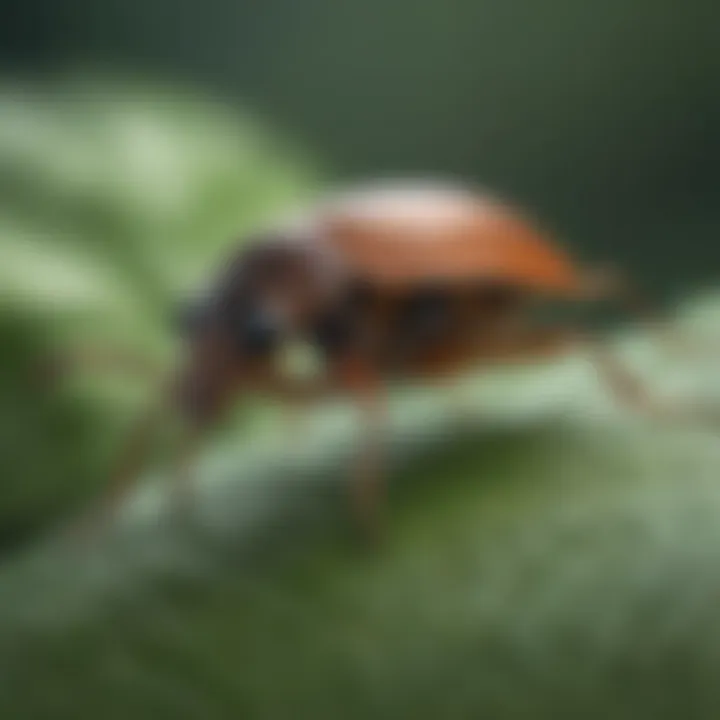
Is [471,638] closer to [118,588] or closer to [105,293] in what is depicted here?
[118,588]

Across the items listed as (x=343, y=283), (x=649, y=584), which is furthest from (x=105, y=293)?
(x=649, y=584)

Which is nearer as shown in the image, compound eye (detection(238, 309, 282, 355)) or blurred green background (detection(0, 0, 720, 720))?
blurred green background (detection(0, 0, 720, 720))

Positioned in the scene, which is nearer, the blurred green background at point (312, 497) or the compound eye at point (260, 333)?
the blurred green background at point (312, 497)

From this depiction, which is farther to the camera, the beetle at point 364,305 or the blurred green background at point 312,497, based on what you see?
the beetle at point 364,305
